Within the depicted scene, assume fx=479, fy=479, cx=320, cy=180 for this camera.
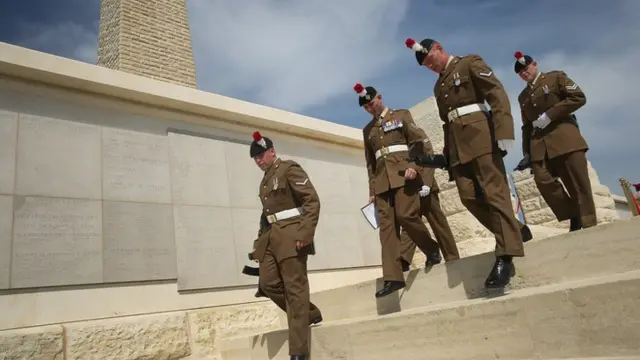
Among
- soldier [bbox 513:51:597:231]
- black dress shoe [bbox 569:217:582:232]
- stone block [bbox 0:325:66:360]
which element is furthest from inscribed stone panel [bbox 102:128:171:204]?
black dress shoe [bbox 569:217:582:232]

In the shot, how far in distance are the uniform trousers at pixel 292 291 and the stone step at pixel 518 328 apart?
0.24 meters

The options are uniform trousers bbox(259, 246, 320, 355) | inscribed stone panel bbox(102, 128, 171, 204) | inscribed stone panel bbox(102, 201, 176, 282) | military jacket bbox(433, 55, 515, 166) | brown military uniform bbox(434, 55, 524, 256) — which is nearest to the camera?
brown military uniform bbox(434, 55, 524, 256)

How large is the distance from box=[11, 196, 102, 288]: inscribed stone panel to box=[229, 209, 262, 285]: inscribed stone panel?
1.54m

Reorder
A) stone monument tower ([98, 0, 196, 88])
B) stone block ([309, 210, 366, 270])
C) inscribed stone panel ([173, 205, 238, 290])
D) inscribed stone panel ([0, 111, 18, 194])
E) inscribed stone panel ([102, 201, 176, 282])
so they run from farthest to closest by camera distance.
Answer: stone monument tower ([98, 0, 196, 88])
stone block ([309, 210, 366, 270])
inscribed stone panel ([173, 205, 238, 290])
inscribed stone panel ([102, 201, 176, 282])
inscribed stone panel ([0, 111, 18, 194])

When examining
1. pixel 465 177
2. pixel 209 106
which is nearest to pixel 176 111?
pixel 209 106

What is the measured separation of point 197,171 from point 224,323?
1.82 meters

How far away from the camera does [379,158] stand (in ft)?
13.6

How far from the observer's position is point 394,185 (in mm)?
3861

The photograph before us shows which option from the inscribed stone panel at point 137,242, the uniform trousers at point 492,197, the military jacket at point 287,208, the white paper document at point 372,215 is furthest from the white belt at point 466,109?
the inscribed stone panel at point 137,242

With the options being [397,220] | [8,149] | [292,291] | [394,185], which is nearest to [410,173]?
[394,185]

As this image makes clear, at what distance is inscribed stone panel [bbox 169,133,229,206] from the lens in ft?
18.2

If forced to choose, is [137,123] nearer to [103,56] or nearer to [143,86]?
[143,86]

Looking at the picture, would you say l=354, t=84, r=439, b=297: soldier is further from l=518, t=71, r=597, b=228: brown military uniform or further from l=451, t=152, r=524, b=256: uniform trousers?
l=518, t=71, r=597, b=228: brown military uniform

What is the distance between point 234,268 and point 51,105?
2601 mm
